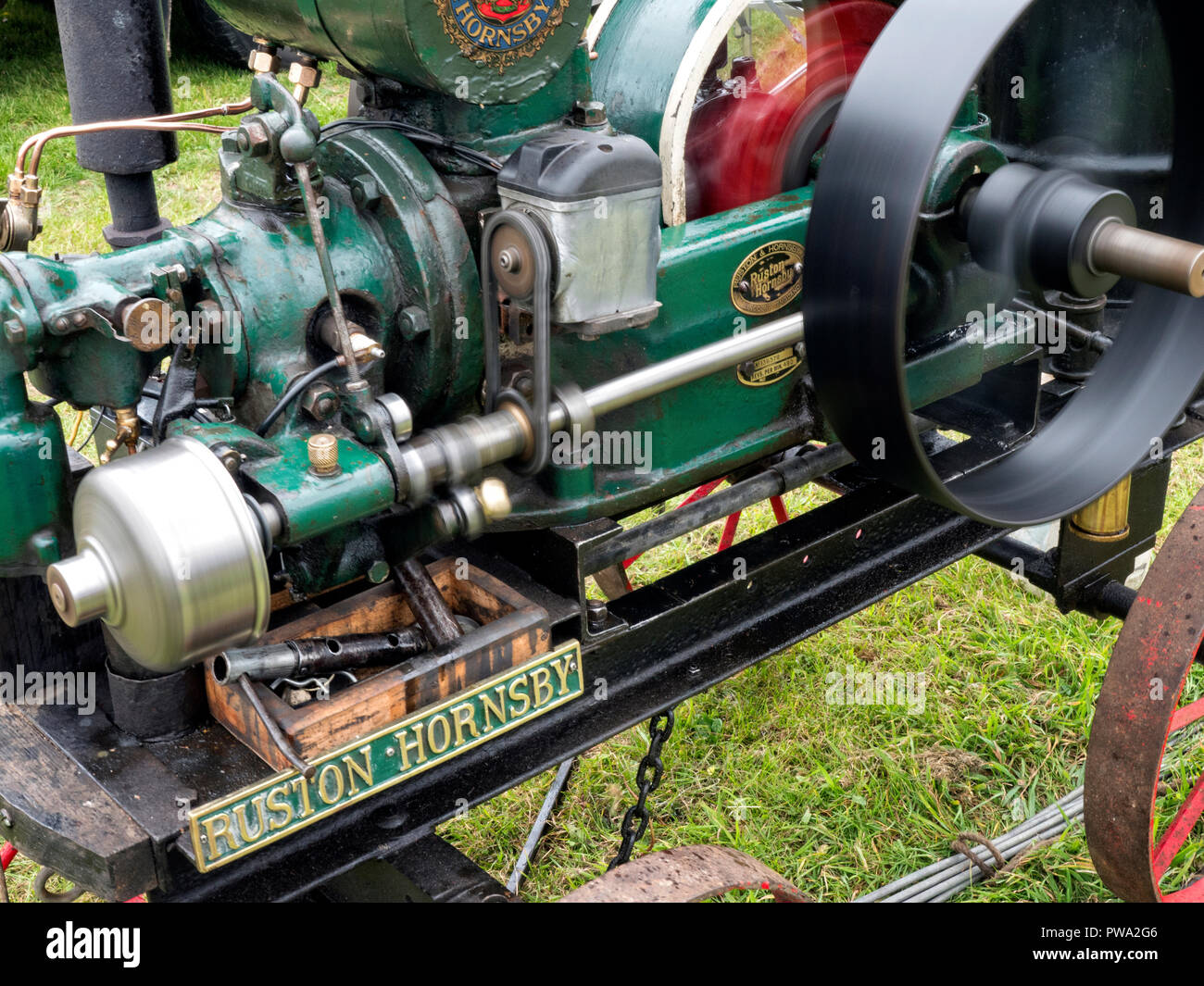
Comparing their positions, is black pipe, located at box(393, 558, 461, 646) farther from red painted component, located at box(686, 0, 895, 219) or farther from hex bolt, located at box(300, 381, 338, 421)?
red painted component, located at box(686, 0, 895, 219)

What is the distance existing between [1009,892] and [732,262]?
46.9 inches

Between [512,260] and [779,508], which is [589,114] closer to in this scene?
[512,260]

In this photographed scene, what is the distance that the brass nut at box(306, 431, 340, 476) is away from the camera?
136 centimetres

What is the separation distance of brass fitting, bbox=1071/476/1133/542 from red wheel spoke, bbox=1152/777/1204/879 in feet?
1.26

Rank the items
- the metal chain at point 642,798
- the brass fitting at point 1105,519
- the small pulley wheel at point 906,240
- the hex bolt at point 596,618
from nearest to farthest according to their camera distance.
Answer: the small pulley wheel at point 906,240
the hex bolt at point 596,618
the metal chain at point 642,798
the brass fitting at point 1105,519

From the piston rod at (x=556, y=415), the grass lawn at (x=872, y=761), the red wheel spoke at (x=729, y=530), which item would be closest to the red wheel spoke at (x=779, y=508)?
the red wheel spoke at (x=729, y=530)

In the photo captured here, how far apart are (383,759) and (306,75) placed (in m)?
0.76

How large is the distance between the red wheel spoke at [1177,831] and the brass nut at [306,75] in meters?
1.47

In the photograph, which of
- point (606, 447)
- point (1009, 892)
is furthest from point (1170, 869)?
point (606, 447)

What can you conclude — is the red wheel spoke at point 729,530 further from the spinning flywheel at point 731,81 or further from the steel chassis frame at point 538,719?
the spinning flywheel at point 731,81

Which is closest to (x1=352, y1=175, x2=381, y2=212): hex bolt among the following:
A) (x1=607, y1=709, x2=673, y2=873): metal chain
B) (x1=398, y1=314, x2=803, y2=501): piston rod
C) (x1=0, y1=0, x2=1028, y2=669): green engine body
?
(x1=0, y1=0, x2=1028, y2=669): green engine body

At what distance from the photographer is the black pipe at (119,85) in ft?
7.36

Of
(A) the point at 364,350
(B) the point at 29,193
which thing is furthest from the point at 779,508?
(B) the point at 29,193

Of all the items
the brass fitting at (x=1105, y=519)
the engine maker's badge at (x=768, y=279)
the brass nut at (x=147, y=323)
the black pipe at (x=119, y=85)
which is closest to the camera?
the brass nut at (x=147, y=323)
